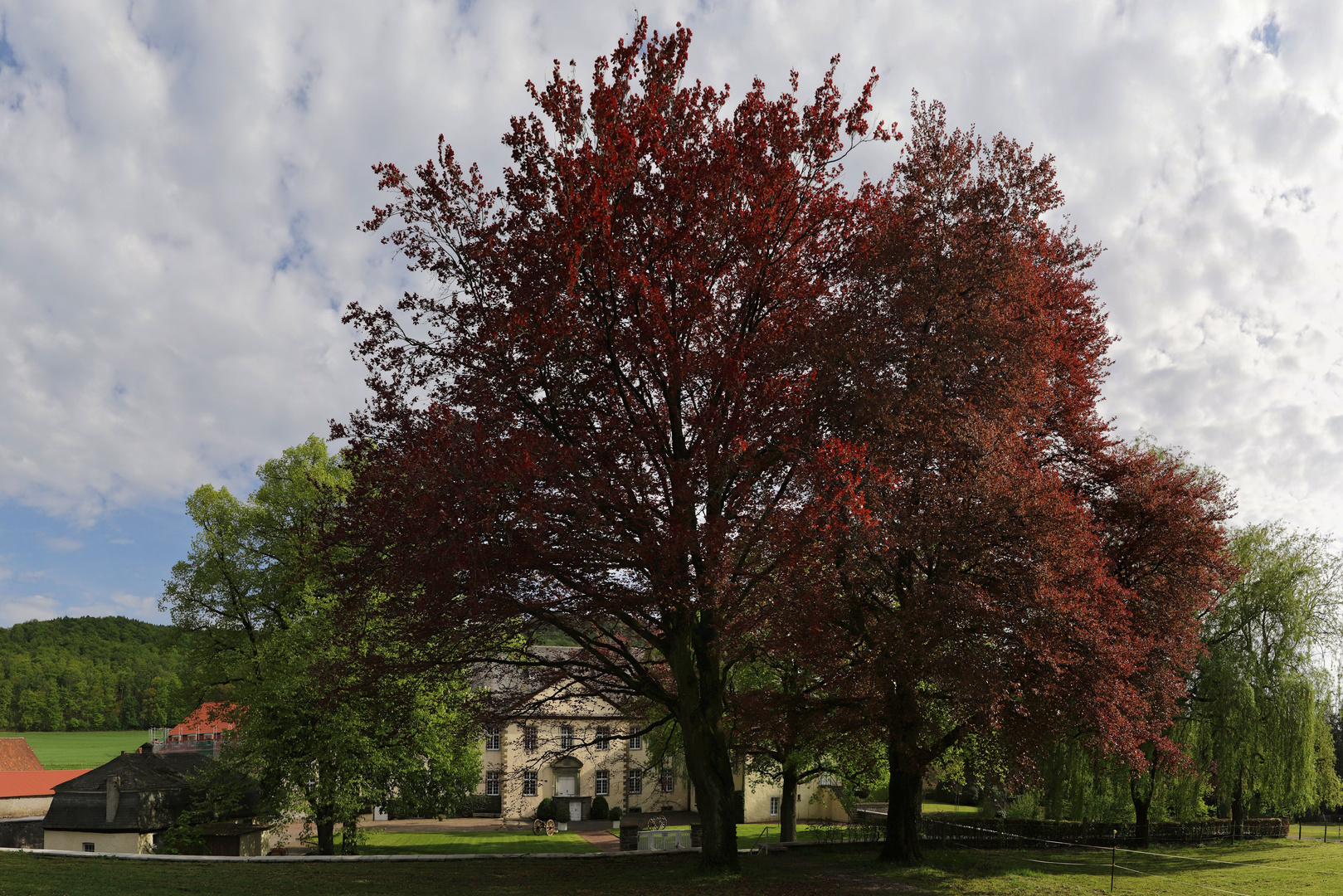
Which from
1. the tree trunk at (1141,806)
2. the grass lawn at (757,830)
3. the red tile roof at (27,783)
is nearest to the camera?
the tree trunk at (1141,806)

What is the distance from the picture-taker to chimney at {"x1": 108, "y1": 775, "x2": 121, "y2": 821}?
984 inches

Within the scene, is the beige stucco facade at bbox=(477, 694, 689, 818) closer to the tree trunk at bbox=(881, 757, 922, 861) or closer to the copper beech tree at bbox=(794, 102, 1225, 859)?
the tree trunk at bbox=(881, 757, 922, 861)

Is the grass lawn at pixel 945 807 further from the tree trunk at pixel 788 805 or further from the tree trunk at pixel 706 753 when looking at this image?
the tree trunk at pixel 706 753

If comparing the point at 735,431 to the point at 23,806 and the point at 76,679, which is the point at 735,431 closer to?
the point at 23,806

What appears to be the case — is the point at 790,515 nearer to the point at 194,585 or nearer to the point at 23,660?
the point at 194,585

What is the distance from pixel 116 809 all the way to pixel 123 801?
28 cm

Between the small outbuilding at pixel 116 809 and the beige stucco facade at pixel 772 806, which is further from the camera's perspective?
the beige stucco facade at pixel 772 806

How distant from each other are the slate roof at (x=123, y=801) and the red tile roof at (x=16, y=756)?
92.9 feet

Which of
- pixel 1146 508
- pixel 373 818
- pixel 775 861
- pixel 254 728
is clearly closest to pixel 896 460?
pixel 1146 508

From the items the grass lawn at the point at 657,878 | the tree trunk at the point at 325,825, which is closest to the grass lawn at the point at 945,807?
the grass lawn at the point at 657,878

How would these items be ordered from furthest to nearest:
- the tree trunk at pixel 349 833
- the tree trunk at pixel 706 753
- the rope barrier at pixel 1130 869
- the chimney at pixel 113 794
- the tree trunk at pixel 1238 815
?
the tree trunk at pixel 1238 815 < the chimney at pixel 113 794 < the tree trunk at pixel 349 833 < the rope barrier at pixel 1130 869 < the tree trunk at pixel 706 753

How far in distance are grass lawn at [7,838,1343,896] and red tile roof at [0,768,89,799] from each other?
1361 inches

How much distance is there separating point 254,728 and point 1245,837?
31.7 metres

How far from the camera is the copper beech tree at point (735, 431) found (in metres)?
11.0
